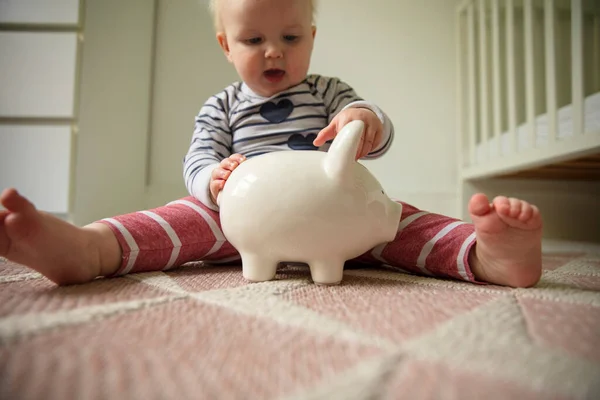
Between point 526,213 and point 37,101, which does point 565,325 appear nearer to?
point 526,213

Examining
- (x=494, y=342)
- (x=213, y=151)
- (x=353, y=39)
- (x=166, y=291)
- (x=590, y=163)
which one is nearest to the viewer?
(x=494, y=342)

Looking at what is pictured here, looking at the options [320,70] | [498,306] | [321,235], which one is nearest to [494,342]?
[498,306]

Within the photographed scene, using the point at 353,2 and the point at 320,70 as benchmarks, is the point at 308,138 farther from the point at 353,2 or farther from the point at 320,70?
the point at 353,2

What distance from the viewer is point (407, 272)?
23.7 inches

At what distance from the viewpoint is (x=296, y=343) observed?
0.27 m

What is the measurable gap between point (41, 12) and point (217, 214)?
1.16 metres

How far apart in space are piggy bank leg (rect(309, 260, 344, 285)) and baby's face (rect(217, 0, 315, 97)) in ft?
1.26

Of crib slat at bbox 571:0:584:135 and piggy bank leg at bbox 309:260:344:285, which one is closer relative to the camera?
piggy bank leg at bbox 309:260:344:285

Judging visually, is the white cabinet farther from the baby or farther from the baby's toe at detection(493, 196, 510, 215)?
the baby's toe at detection(493, 196, 510, 215)

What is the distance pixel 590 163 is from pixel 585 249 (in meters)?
0.27

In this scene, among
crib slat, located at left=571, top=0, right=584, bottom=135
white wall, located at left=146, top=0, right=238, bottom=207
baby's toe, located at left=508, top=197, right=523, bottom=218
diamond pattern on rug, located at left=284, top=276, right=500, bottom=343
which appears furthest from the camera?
white wall, located at left=146, top=0, right=238, bottom=207

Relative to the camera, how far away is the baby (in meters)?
0.42

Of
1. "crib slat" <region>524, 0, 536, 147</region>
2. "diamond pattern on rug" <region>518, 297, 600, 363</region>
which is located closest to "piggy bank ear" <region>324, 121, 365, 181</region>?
"diamond pattern on rug" <region>518, 297, 600, 363</region>

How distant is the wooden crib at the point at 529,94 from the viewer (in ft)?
2.82
